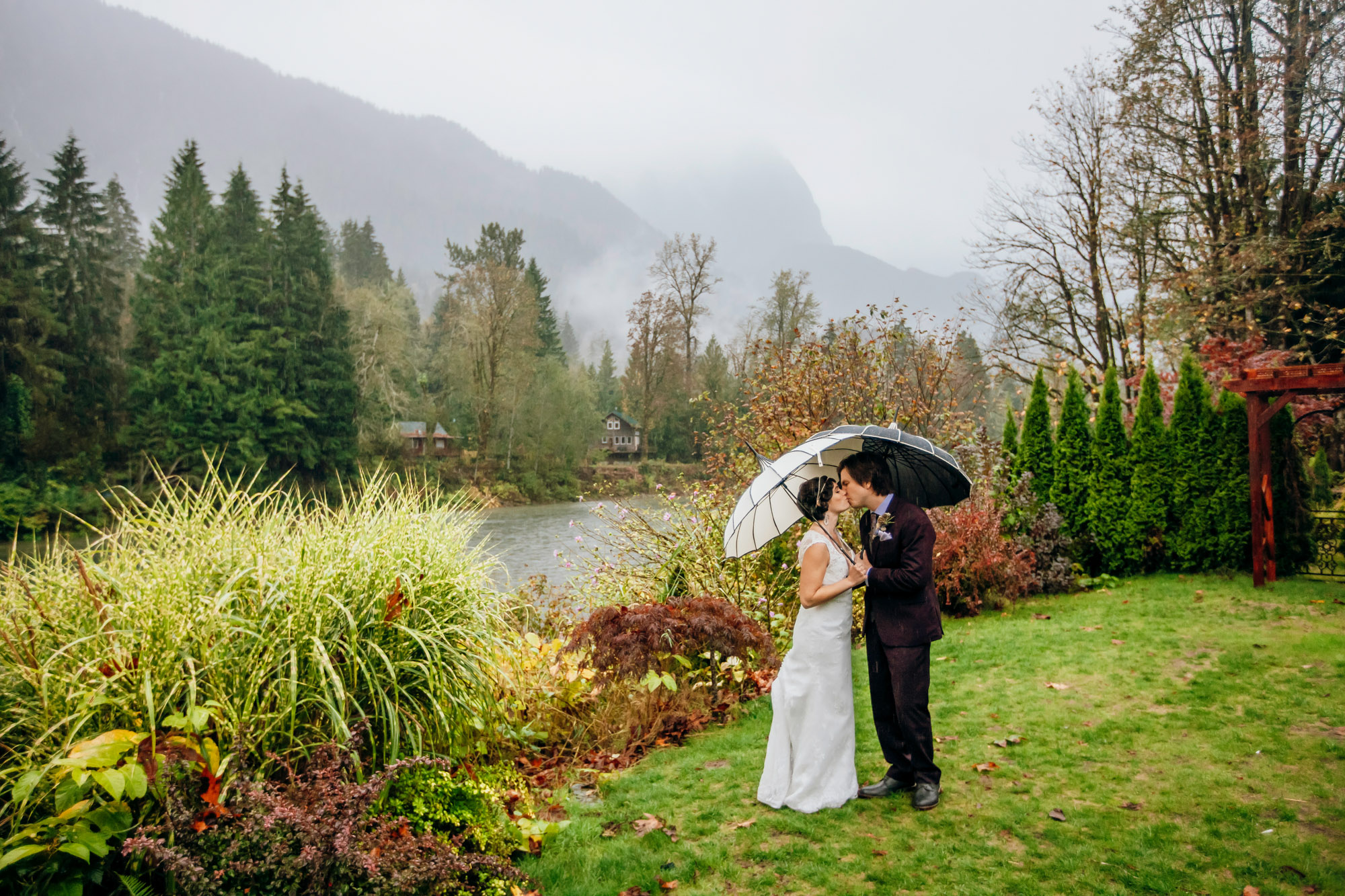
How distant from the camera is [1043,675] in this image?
241 inches

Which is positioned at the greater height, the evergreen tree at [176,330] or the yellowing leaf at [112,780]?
the evergreen tree at [176,330]

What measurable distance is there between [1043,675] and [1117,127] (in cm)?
1348

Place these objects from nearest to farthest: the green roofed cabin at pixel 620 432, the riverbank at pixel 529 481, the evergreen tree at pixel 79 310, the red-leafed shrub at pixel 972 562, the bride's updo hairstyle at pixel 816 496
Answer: the bride's updo hairstyle at pixel 816 496 < the red-leafed shrub at pixel 972 562 < the evergreen tree at pixel 79 310 < the riverbank at pixel 529 481 < the green roofed cabin at pixel 620 432

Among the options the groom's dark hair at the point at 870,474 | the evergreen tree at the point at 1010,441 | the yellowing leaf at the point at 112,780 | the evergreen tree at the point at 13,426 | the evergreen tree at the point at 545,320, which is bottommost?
the yellowing leaf at the point at 112,780

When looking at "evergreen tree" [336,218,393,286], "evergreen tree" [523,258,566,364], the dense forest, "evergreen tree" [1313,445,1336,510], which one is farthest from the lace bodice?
"evergreen tree" [336,218,393,286]

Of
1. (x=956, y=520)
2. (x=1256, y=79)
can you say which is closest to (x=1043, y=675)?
(x=956, y=520)

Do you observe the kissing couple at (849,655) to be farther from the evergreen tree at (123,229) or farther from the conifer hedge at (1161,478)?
the evergreen tree at (123,229)

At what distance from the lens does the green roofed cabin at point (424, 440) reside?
34875 millimetres

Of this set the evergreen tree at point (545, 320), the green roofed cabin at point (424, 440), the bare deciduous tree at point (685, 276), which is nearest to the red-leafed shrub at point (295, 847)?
the green roofed cabin at point (424, 440)

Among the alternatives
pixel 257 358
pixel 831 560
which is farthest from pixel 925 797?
pixel 257 358

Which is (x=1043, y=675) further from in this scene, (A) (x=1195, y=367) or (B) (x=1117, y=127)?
(B) (x=1117, y=127)

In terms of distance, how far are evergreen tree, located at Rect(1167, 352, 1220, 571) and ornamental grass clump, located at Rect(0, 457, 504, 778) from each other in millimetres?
9884

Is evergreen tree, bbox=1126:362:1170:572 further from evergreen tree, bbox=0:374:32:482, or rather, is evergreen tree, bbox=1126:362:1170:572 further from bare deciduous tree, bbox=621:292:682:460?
evergreen tree, bbox=0:374:32:482

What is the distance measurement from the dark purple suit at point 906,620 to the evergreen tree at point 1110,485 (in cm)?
820
